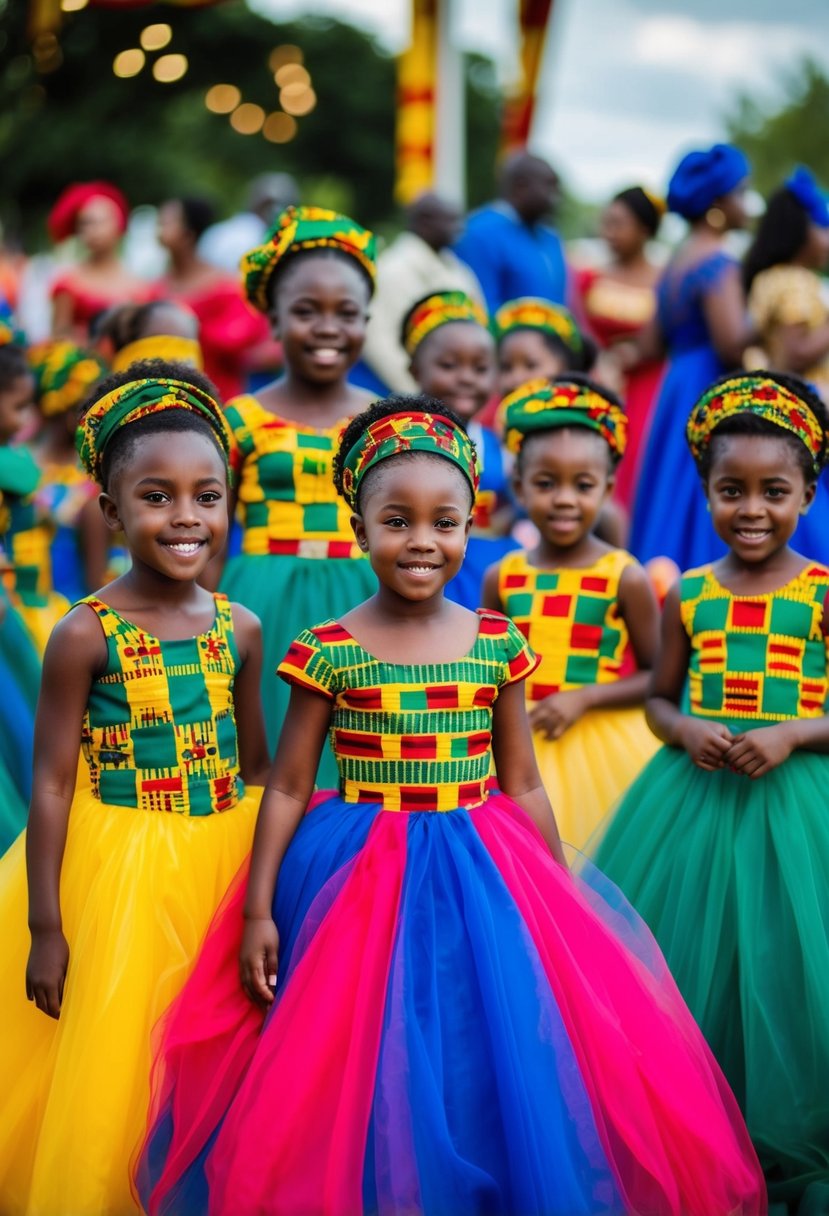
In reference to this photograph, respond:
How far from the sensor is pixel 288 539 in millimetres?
4508

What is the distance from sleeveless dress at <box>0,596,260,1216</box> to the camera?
298cm

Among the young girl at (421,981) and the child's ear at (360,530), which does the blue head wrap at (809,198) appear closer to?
the young girl at (421,981)

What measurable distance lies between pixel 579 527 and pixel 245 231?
7.55 metres

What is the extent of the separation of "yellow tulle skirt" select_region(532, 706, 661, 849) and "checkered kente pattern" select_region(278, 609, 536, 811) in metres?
1.15

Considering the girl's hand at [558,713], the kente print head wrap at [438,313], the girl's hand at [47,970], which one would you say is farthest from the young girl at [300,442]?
the girl's hand at [47,970]

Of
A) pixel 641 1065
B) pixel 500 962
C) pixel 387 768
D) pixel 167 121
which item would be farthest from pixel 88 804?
pixel 167 121

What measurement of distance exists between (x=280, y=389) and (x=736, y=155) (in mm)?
3503

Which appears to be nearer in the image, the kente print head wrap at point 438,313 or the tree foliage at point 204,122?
the kente print head wrap at point 438,313

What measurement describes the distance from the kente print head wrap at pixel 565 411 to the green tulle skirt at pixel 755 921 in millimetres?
1176

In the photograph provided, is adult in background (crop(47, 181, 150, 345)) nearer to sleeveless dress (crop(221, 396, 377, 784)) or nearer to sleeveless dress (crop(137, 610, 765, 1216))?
sleeveless dress (crop(221, 396, 377, 784))

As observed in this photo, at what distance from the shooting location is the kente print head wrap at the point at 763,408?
3789 mm

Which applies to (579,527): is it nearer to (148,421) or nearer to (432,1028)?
(148,421)

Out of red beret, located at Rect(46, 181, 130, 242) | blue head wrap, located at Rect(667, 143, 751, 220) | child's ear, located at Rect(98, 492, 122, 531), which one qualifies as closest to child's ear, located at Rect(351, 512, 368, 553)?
child's ear, located at Rect(98, 492, 122, 531)

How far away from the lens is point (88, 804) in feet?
11.1
